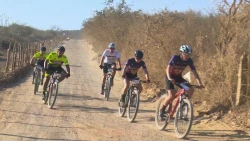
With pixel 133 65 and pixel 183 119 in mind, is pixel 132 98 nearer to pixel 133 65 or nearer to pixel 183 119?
pixel 133 65

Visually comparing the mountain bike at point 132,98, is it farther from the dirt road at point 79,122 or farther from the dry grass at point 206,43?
the dry grass at point 206,43

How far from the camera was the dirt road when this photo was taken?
852cm

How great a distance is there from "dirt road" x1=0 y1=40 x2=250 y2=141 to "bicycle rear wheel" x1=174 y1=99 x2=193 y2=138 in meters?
0.21

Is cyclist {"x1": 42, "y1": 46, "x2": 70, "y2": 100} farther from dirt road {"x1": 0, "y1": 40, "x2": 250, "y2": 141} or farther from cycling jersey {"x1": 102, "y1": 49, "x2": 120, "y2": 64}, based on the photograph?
cycling jersey {"x1": 102, "y1": 49, "x2": 120, "y2": 64}

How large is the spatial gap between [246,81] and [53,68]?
608 cm

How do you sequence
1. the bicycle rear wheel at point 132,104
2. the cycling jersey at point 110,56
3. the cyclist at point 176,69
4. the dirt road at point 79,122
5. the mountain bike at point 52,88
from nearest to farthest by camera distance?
the dirt road at point 79,122
the cyclist at point 176,69
the bicycle rear wheel at point 132,104
the mountain bike at point 52,88
the cycling jersey at point 110,56

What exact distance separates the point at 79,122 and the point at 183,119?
9.49 feet

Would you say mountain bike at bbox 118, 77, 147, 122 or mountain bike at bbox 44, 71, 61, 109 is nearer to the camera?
mountain bike at bbox 118, 77, 147, 122

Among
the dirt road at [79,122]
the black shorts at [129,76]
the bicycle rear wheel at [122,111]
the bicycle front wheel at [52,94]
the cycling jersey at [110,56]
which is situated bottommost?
the dirt road at [79,122]

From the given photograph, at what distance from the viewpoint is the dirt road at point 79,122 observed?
27.9 ft

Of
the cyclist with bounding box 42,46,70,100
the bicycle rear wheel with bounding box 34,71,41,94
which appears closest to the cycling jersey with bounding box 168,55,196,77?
the cyclist with bounding box 42,46,70,100

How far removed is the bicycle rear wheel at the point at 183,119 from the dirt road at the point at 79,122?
21 centimetres

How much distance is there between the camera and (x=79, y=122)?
32.4 feet

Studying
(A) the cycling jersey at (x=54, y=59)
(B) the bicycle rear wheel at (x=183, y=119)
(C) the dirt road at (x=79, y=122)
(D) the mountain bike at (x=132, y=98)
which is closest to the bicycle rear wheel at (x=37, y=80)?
(C) the dirt road at (x=79, y=122)
